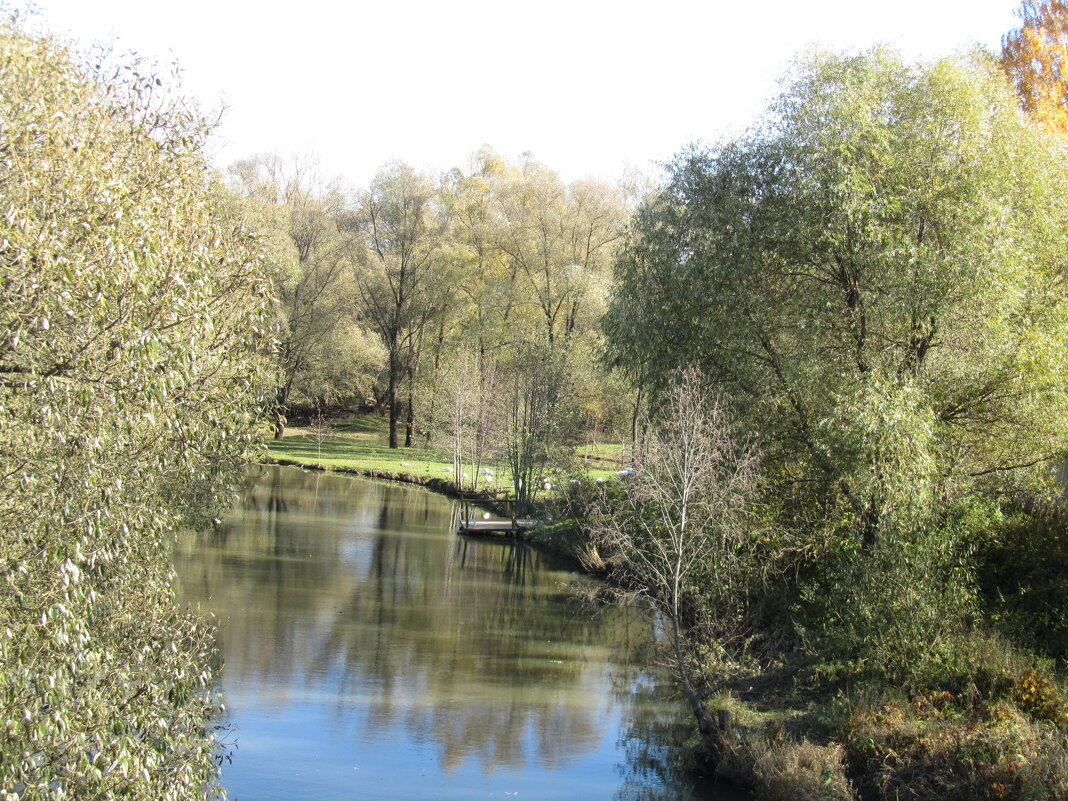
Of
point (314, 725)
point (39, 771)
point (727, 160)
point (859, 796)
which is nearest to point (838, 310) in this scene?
point (727, 160)

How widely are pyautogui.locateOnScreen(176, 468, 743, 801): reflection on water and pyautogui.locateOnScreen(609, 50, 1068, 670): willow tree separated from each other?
5965 mm

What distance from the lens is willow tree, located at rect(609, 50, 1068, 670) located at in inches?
655

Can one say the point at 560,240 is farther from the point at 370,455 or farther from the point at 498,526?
the point at 498,526

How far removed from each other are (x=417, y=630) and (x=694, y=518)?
9.77 metres

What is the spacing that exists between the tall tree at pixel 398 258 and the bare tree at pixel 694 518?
129 ft

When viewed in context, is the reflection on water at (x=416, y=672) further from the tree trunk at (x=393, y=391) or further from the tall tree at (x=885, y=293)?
the tree trunk at (x=393, y=391)

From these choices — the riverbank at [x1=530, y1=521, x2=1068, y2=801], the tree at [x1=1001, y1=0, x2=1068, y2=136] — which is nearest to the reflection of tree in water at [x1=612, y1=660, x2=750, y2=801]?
the riverbank at [x1=530, y1=521, x2=1068, y2=801]

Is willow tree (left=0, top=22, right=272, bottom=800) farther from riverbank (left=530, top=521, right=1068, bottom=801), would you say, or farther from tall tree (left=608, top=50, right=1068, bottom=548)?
tall tree (left=608, top=50, right=1068, bottom=548)

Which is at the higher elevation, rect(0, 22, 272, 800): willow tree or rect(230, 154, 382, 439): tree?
rect(230, 154, 382, 439): tree

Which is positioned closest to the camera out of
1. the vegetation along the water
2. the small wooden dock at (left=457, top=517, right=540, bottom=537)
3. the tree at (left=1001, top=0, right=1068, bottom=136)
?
the vegetation along the water

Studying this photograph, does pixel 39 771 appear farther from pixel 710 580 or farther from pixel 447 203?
pixel 447 203

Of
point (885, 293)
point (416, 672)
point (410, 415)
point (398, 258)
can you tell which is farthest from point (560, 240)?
point (885, 293)

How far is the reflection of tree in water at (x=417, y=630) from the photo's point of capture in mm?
17625

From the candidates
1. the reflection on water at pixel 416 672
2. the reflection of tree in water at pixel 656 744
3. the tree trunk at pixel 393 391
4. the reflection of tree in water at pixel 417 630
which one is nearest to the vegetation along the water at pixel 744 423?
the reflection of tree in water at pixel 656 744
